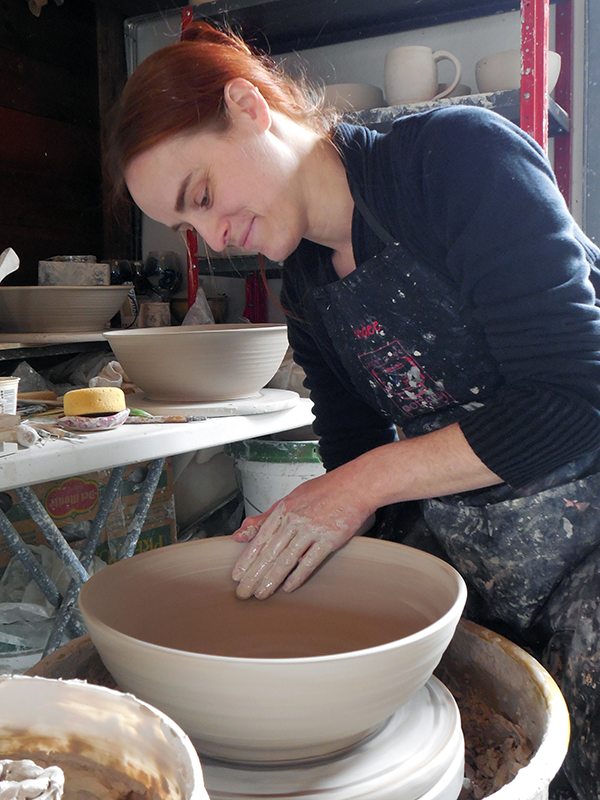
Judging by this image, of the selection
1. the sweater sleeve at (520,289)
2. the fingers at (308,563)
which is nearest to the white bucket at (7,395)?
the fingers at (308,563)

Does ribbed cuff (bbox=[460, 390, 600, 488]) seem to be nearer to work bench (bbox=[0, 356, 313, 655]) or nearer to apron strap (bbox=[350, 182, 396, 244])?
apron strap (bbox=[350, 182, 396, 244])

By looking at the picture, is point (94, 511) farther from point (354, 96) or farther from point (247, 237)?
point (354, 96)

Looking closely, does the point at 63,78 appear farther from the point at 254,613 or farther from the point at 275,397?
the point at 254,613

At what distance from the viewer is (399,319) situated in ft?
3.20

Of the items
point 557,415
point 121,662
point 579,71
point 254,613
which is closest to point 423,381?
point 557,415

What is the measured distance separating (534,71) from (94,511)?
1.77m

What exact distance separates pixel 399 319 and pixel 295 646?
45 cm

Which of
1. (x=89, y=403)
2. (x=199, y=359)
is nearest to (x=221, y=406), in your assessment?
(x=199, y=359)

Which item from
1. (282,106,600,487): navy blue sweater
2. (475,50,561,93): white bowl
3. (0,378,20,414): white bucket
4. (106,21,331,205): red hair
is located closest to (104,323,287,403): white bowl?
(0,378,20,414): white bucket

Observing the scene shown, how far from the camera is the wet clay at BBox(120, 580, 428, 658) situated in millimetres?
803

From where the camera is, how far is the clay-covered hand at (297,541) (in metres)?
0.84

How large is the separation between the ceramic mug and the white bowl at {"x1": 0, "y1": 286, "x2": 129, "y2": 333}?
3.57 feet

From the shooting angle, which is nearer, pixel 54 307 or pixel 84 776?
pixel 84 776

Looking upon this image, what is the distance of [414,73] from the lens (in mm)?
2107
